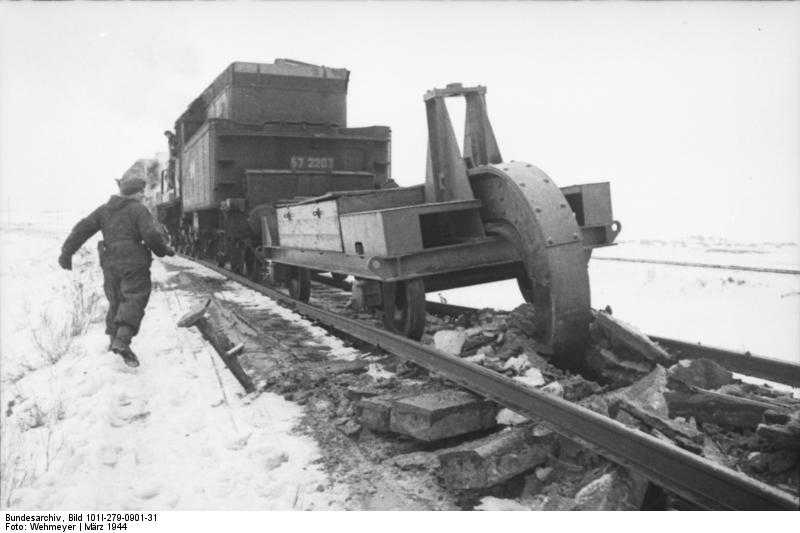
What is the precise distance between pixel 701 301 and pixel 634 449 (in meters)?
6.88

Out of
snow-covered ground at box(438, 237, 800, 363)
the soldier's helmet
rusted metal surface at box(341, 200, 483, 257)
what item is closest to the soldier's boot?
the soldier's helmet

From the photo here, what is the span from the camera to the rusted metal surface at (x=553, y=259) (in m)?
3.79

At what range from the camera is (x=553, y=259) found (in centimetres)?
378

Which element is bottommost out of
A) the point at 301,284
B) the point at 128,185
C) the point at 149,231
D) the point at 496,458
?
the point at 496,458

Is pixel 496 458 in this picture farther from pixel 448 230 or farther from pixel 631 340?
pixel 448 230

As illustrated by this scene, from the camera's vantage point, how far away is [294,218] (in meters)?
6.44

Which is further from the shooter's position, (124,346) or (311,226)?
(311,226)

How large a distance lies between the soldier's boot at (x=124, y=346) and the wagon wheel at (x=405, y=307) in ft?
6.96

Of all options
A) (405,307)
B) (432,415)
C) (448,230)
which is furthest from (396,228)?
(432,415)

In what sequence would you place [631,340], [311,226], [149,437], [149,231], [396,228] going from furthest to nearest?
[311,226], [149,231], [396,228], [631,340], [149,437]

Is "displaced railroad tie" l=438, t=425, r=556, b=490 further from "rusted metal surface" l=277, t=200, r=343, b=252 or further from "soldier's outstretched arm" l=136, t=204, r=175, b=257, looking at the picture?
"soldier's outstretched arm" l=136, t=204, r=175, b=257
